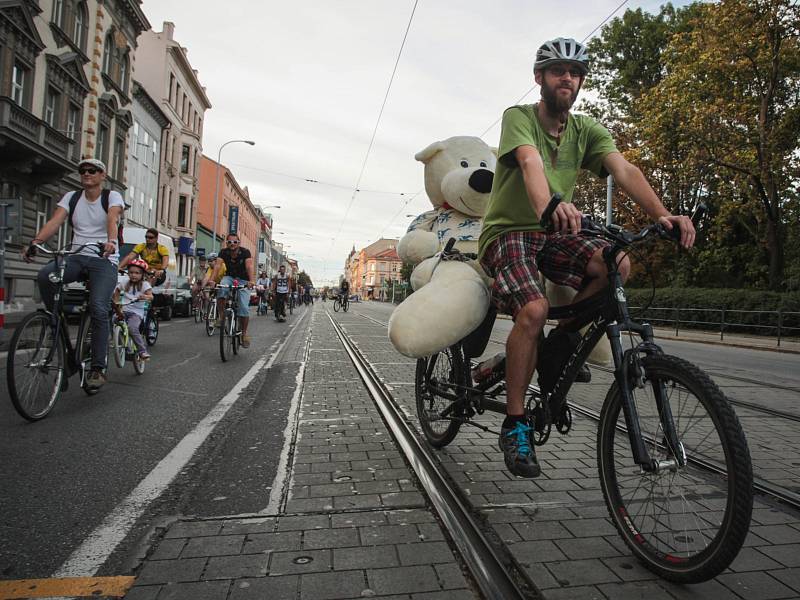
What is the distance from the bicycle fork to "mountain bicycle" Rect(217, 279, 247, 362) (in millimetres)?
6871

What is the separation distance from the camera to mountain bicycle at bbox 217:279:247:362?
8517 millimetres

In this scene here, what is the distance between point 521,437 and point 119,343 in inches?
203

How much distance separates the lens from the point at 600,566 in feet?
7.36

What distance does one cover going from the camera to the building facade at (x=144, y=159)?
106 feet

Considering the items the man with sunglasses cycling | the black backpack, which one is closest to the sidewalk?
the black backpack

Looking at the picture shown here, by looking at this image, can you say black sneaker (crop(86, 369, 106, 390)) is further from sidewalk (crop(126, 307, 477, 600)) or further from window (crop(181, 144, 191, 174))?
window (crop(181, 144, 191, 174))

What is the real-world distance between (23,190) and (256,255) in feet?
204

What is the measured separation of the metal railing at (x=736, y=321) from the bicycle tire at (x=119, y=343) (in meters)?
11.7

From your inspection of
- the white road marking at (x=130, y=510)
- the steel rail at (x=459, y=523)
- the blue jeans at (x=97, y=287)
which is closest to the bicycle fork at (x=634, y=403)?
the steel rail at (x=459, y=523)

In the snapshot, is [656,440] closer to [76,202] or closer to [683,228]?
[683,228]

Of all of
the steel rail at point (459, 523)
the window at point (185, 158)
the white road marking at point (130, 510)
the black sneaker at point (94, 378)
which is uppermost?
the window at point (185, 158)

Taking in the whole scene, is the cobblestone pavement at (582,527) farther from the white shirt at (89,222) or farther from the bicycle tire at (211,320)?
the bicycle tire at (211,320)

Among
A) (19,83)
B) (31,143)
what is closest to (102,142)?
(19,83)

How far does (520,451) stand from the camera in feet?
8.60
